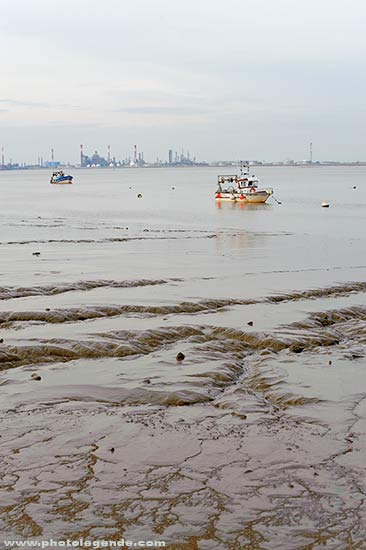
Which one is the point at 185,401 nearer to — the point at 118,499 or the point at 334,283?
the point at 118,499

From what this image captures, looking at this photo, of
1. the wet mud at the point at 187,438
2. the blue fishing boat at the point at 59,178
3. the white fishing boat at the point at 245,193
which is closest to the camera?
the wet mud at the point at 187,438

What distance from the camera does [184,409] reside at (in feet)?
30.6

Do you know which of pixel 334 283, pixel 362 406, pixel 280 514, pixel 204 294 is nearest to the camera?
pixel 280 514

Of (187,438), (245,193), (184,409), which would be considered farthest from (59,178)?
(187,438)

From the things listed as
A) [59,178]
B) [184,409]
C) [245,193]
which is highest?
[59,178]

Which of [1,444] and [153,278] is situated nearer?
[1,444]

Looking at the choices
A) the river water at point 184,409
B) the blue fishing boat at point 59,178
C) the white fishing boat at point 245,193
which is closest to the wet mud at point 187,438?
the river water at point 184,409

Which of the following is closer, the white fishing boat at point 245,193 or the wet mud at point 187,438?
the wet mud at point 187,438

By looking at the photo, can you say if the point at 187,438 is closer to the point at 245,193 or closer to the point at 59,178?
the point at 245,193

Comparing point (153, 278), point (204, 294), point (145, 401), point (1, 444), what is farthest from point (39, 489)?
point (153, 278)

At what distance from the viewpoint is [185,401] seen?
31.5ft

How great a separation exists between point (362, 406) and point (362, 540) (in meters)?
3.71

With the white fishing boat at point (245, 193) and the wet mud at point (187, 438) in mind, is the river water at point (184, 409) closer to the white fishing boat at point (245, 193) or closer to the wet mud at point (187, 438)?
the wet mud at point (187, 438)

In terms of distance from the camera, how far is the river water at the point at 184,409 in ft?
20.7
